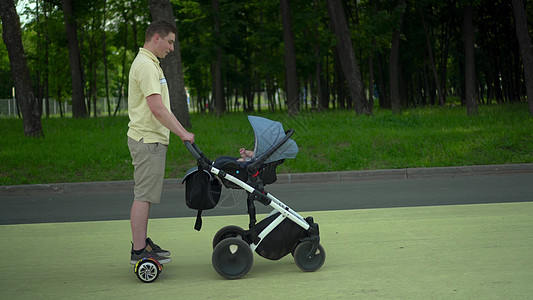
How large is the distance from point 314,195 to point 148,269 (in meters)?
5.48

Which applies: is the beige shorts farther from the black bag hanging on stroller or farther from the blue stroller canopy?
the blue stroller canopy

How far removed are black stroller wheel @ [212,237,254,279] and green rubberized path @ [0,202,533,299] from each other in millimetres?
76

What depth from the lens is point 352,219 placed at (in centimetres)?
755

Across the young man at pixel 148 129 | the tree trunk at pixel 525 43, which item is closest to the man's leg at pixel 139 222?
the young man at pixel 148 129

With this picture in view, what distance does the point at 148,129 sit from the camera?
16.2 ft

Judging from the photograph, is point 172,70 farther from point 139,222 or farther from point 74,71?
point 139,222

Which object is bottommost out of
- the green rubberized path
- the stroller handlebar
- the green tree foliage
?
the green rubberized path

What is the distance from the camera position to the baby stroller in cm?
482

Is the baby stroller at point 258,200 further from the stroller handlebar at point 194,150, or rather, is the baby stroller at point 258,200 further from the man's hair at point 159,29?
the man's hair at point 159,29

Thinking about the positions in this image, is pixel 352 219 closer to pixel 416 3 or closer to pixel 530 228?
pixel 530 228

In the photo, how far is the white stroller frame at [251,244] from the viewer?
4852mm

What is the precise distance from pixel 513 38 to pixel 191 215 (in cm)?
3159

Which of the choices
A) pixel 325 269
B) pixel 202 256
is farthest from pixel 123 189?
pixel 325 269

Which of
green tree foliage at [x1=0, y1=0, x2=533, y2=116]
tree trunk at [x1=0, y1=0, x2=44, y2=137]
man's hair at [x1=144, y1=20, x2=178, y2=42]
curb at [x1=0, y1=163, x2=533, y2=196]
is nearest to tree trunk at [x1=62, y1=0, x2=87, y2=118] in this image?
green tree foliage at [x1=0, y1=0, x2=533, y2=116]
